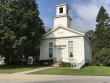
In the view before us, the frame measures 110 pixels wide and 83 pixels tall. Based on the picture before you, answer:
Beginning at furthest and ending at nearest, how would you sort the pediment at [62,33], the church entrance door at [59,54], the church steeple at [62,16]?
the church steeple at [62,16] → the church entrance door at [59,54] → the pediment at [62,33]

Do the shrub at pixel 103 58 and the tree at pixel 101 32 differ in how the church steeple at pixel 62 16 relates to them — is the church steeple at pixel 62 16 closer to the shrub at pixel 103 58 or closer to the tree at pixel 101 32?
the shrub at pixel 103 58

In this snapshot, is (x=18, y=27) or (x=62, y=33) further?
(x=62, y=33)

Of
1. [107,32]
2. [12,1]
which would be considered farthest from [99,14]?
[12,1]

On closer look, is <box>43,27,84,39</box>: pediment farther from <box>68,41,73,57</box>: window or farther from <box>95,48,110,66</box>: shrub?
<box>95,48,110,66</box>: shrub

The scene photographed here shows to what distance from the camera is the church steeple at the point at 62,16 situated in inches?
1554

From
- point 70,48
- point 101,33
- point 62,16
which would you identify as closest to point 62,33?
point 70,48

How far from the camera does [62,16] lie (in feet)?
130

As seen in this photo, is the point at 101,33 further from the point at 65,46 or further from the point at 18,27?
the point at 18,27

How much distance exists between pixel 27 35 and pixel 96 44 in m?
29.4

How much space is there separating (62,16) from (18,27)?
398 inches

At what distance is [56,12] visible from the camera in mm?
40344

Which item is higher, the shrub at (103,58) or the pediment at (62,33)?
the pediment at (62,33)

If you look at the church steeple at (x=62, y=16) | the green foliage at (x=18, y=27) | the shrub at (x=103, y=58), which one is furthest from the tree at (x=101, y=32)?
the green foliage at (x=18, y=27)

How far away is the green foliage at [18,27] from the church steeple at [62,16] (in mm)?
4394
